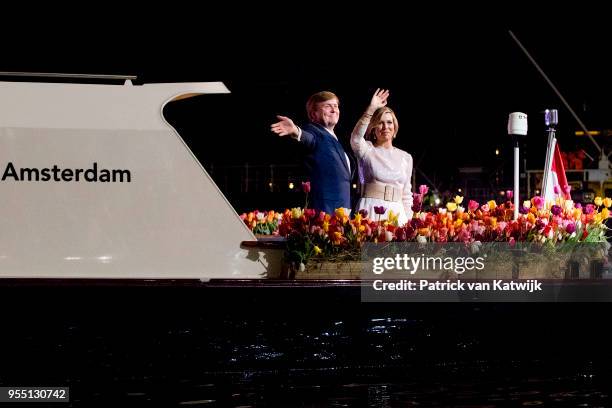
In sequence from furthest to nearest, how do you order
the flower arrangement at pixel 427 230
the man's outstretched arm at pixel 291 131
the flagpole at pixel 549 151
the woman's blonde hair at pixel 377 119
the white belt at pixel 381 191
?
1. the flagpole at pixel 549 151
2. the white belt at pixel 381 191
3. the woman's blonde hair at pixel 377 119
4. the man's outstretched arm at pixel 291 131
5. the flower arrangement at pixel 427 230

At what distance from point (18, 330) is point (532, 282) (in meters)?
3.31

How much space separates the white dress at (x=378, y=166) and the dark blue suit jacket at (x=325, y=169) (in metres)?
0.13

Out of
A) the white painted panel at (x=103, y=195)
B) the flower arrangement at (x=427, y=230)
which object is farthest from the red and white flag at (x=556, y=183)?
the white painted panel at (x=103, y=195)

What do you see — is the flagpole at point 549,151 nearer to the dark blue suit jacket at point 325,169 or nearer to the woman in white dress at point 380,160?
the woman in white dress at point 380,160

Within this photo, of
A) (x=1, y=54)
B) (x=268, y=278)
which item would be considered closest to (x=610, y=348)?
(x=268, y=278)

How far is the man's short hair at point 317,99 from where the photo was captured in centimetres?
750

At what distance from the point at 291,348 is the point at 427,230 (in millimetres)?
1193

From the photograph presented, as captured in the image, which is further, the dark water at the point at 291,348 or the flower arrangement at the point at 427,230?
the flower arrangement at the point at 427,230

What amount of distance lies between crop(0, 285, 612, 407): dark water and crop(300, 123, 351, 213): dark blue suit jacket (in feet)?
4.68

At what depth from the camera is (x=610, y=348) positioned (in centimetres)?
677

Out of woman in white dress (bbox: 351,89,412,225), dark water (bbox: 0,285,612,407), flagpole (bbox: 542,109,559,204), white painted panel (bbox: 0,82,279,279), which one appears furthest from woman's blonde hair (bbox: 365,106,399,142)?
white painted panel (bbox: 0,82,279,279)

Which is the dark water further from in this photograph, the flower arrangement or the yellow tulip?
the yellow tulip

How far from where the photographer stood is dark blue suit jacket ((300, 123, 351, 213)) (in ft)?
24.4

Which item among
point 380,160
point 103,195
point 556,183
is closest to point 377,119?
point 380,160
